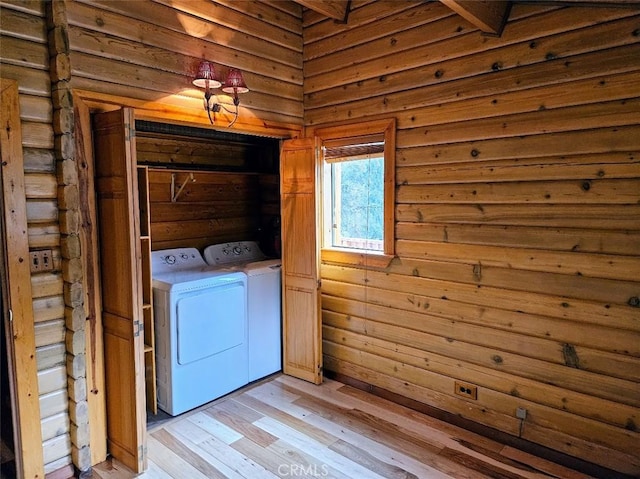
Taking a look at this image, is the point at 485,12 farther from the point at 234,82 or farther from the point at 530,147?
the point at 234,82

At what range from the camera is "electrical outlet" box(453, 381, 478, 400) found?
2781 mm

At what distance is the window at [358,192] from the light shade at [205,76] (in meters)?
0.97

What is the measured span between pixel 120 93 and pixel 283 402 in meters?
2.39

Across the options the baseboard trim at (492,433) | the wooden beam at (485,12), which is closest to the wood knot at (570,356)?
the baseboard trim at (492,433)

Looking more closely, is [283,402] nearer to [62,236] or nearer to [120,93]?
[62,236]

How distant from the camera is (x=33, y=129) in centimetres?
217

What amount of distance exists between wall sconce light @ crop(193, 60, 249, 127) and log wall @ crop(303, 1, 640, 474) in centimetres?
85

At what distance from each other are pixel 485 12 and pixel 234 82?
5.23 feet

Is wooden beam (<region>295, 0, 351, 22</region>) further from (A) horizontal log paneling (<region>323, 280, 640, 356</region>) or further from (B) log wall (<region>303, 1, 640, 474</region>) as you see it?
(A) horizontal log paneling (<region>323, 280, 640, 356</region>)

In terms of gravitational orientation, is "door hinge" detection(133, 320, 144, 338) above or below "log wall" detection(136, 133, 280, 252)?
below

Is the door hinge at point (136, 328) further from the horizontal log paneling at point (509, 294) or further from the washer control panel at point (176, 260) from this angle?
the horizontal log paneling at point (509, 294)

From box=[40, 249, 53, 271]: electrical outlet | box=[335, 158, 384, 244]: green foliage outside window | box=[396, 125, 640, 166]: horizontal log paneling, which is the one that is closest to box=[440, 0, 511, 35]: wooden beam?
box=[396, 125, 640, 166]: horizontal log paneling

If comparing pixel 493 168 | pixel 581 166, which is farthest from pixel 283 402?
pixel 581 166

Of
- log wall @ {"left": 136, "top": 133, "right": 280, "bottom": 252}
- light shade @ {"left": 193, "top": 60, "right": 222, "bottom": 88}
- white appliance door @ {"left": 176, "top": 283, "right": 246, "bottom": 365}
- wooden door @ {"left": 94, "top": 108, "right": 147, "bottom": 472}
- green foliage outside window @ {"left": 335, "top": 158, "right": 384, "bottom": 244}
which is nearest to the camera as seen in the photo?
wooden door @ {"left": 94, "top": 108, "right": 147, "bottom": 472}
